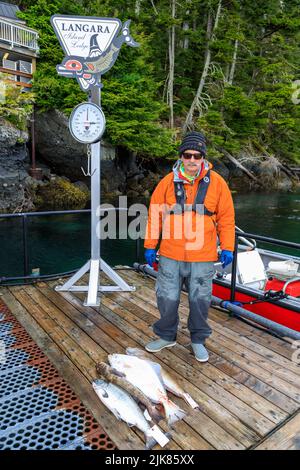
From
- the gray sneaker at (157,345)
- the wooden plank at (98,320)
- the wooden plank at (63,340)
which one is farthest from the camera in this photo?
the wooden plank at (98,320)

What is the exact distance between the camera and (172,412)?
2418 millimetres

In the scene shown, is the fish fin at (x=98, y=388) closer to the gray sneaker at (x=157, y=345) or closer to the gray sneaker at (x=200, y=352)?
the gray sneaker at (x=157, y=345)

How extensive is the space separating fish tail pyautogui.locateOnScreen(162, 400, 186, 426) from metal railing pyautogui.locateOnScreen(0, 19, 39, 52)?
2154 cm

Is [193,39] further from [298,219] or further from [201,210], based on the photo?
[201,210]

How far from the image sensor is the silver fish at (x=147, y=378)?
243 centimetres

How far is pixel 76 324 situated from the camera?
149 inches

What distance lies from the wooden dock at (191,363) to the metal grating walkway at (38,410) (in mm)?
84

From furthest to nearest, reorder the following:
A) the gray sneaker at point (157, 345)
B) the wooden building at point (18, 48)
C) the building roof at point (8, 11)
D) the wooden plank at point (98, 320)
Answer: the building roof at point (8, 11) → the wooden building at point (18, 48) → the wooden plank at point (98, 320) → the gray sneaker at point (157, 345)

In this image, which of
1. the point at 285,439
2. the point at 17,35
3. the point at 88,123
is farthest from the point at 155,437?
the point at 17,35

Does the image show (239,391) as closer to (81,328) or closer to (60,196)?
(81,328)

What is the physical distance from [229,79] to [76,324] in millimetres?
30266

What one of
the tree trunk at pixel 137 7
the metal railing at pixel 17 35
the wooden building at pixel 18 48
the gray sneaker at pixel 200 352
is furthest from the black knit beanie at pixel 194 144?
the tree trunk at pixel 137 7

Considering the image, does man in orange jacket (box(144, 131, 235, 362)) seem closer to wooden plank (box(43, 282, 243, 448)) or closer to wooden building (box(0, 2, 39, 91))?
wooden plank (box(43, 282, 243, 448))

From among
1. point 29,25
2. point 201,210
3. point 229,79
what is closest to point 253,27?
point 229,79
